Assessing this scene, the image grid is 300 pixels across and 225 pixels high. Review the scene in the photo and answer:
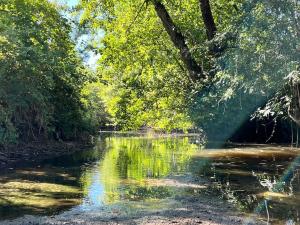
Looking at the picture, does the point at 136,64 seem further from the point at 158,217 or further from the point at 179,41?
the point at 158,217

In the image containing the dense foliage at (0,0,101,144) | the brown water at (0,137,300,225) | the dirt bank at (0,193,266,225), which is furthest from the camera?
the dense foliage at (0,0,101,144)

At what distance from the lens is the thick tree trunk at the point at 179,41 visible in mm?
20109

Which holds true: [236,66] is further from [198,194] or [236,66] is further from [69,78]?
[69,78]

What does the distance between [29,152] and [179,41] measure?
43.2 feet

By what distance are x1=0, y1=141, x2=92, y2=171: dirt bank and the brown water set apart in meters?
1.71

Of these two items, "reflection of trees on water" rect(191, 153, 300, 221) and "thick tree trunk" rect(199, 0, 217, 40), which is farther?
"thick tree trunk" rect(199, 0, 217, 40)

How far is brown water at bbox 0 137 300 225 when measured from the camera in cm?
1209

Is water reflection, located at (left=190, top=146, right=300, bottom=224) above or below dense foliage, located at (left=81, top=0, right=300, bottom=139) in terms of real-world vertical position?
below

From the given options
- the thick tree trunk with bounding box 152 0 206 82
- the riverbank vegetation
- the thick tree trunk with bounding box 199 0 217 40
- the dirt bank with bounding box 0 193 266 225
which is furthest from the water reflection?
the thick tree trunk with bounding box 199 0 217 40

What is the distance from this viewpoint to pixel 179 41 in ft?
68.0

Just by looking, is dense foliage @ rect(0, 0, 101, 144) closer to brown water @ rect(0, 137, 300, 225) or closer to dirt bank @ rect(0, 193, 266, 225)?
brown water @ rect(0, 137, 300, 225)

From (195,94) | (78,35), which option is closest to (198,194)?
(195,94)

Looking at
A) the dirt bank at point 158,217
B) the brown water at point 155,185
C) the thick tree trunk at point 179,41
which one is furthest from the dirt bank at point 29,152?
the dirt bank at point 158,217

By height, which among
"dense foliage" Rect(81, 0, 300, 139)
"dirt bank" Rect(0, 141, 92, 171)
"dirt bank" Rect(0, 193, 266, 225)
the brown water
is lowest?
"dirt bank" Rect(0, 193, 266, 225)
